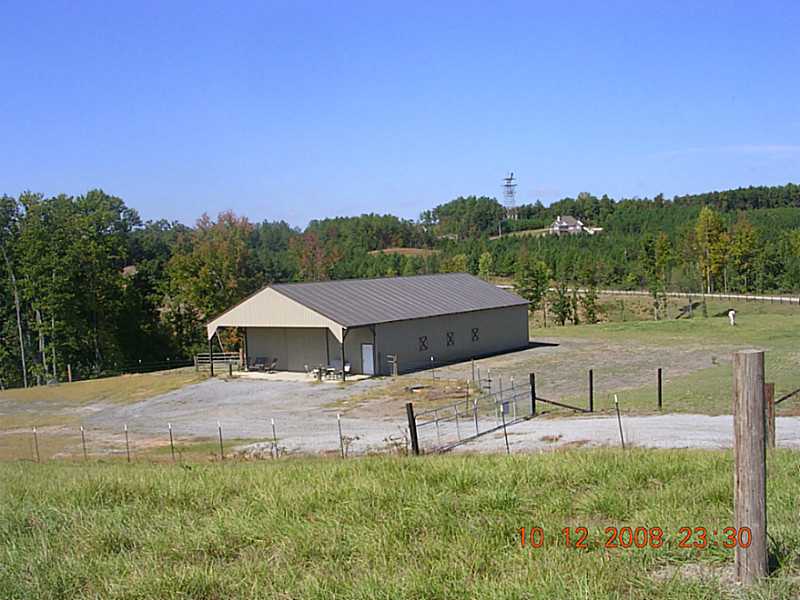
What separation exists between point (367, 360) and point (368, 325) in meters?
1.86

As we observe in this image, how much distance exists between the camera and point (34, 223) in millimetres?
50562

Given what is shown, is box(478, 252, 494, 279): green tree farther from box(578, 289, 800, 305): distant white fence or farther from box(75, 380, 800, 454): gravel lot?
box(75, 380, 800, 454): gravel lot

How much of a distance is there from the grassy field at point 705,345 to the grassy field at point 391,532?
15.2 metres

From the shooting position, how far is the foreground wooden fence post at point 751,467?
4.76 metres

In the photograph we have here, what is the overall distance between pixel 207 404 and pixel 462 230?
14272cm

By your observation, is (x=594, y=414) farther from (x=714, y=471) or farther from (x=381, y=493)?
(x=381, y=493)

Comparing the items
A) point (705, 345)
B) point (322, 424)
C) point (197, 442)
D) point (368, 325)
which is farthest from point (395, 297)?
point (197, 442)

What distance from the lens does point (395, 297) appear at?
134ft

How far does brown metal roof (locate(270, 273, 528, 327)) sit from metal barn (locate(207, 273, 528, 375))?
0.05 meters

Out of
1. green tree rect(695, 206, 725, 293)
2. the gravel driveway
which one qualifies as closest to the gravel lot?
the gravel driveway

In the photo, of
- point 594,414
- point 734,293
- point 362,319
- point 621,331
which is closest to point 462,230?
point 734,293
